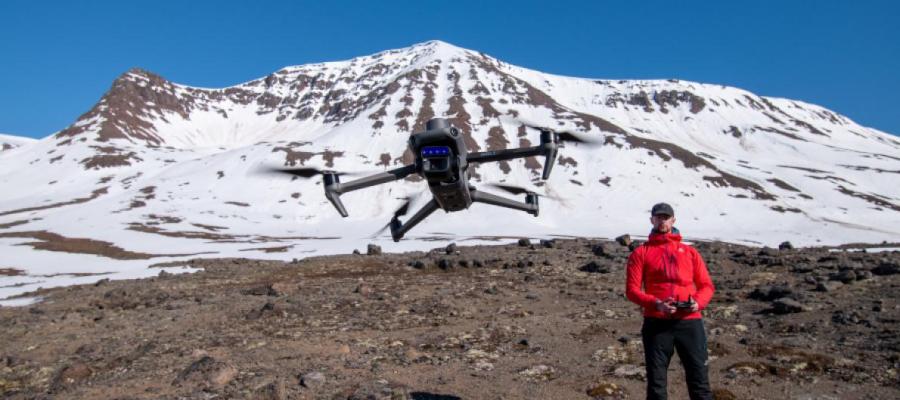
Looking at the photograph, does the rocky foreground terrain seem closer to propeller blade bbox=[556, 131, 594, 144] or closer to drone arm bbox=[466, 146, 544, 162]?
drone arm bbox=[466, 146, 544, 162]

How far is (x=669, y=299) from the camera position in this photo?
764 cm

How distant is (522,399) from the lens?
10523mm

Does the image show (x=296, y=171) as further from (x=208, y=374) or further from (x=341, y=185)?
(x=208, y=374)

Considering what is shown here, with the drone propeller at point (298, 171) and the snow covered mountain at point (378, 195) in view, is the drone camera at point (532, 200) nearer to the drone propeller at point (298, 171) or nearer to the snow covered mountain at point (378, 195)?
the drone propeller at point (298, 171)

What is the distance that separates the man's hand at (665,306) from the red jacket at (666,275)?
19 centimetres

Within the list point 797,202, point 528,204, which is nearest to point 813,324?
point 528,204

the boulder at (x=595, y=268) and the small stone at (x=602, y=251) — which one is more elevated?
the small stone at (x=602, y=251)

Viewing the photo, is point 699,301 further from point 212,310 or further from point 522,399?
point 212,310

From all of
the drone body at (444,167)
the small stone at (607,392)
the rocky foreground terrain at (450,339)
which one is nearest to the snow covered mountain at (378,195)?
the rocky foreground terrain at (450,339)

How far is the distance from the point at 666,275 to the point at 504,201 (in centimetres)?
924

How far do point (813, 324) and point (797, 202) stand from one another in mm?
133717

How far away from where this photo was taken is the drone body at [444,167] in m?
14.3

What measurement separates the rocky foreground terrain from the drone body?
3991mm

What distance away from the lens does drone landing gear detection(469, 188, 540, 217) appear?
16516mm
